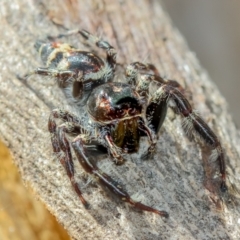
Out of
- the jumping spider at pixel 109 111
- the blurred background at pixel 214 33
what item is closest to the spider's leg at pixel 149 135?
the jumping spider at pixel 109 111

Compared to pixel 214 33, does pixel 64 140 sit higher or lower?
higher

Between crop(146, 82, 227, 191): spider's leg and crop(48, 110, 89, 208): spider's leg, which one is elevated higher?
crop(48, 110, 89, 208): spider's leg

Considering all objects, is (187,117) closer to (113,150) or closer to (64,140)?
(113,150)

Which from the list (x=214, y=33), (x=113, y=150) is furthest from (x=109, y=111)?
(x=214, y=33)

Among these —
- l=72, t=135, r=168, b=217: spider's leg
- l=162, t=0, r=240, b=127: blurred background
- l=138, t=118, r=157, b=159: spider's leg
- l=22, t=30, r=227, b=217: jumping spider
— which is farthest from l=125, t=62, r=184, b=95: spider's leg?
l=162, t=0, r=240, b=127: blurred background

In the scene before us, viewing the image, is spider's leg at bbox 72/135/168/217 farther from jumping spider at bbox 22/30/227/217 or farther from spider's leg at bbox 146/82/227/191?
spider's leg at bbox 146/82/227/191

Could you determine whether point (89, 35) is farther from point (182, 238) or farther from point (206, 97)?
point (182, 238)

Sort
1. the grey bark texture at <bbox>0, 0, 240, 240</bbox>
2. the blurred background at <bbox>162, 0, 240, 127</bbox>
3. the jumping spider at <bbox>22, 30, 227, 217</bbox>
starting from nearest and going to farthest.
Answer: the grey bark texture at <bbox>0, 0, 240, 240</bbox>
the jumping spider at <bbox>22, 30, 227, 217</bbox>
the blurred background at <bbox>162, 0, 240, 127</bbox>
